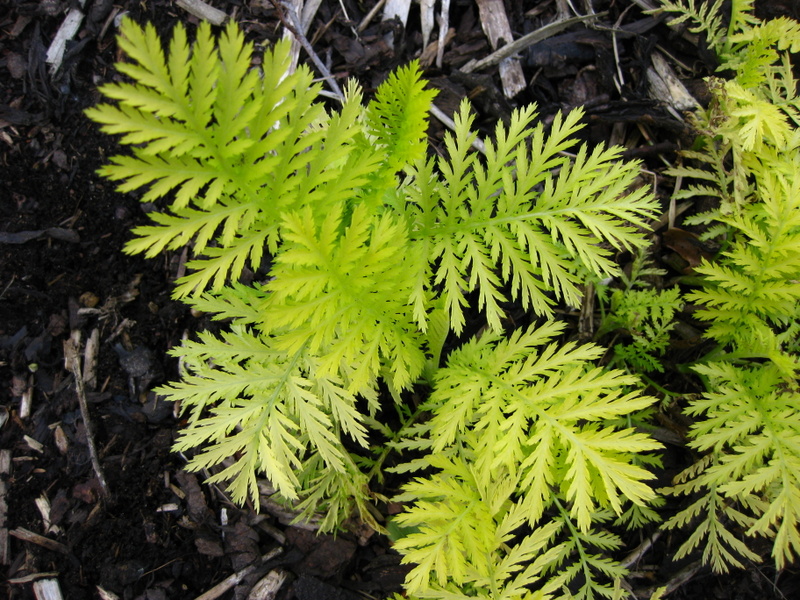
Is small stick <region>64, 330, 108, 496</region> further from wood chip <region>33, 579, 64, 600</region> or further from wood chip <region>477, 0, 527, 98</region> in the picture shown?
wood chip <region>477, 0, 527, 98</region>

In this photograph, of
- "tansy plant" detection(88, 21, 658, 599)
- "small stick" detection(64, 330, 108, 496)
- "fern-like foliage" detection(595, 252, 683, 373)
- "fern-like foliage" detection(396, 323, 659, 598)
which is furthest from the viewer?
"small stick" detection(64, 330, 108, 496)

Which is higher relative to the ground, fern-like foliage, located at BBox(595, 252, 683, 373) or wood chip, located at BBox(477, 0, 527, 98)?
wood chip, located at BBox(477, 0, 527, 98)

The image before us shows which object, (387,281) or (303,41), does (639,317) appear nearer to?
(387,281)

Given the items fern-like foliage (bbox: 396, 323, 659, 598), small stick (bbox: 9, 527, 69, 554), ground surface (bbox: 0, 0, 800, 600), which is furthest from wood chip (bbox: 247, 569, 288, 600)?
small stick (bbox: 9, 527, 69, 554)

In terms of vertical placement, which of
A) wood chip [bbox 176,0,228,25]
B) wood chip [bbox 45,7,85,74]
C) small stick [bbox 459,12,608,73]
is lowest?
small stick [bbox 459,12,608,73]

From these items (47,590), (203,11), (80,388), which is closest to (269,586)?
(47,590)

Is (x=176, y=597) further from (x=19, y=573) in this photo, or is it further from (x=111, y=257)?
(x=111, y=257)

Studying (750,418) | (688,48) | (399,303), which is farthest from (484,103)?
(750,418)

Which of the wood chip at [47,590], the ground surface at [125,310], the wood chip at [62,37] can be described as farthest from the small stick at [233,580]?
the wood chip at [62,37]

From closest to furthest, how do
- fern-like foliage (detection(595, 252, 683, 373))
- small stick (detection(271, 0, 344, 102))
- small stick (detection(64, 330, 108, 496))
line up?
1. fern-like foliage (detection(595, 252, 683, 373))
2. small stick (detection(64, 330, 108, 496))
3. small stick (detection(271, 0, 344, 102))
